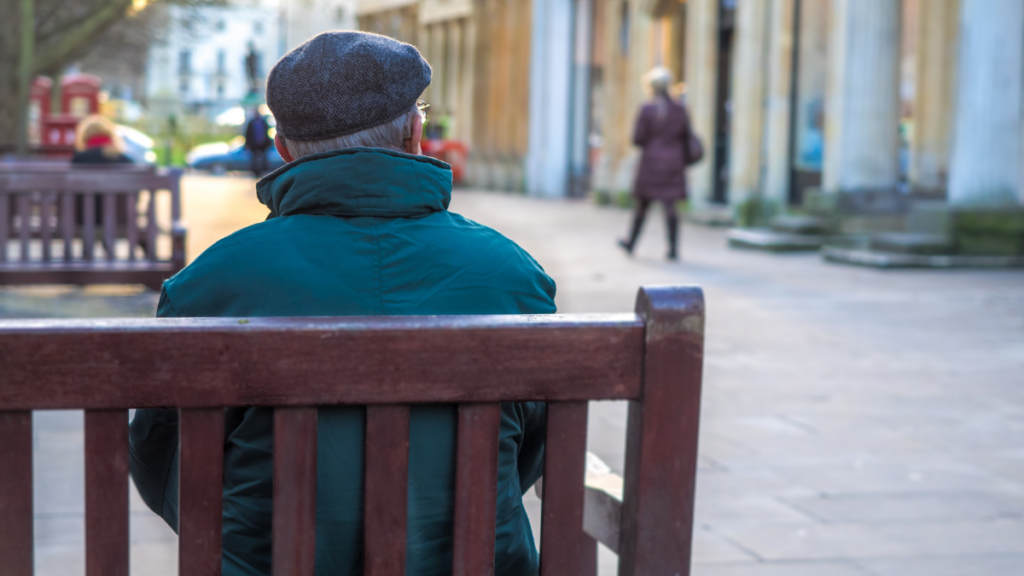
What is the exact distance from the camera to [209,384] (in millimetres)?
1544

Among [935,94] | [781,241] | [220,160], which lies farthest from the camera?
[220,160]

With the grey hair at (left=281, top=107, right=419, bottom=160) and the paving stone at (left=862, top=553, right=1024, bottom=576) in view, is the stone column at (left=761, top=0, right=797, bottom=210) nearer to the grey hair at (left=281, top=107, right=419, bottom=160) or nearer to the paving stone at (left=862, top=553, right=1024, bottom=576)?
the paving stone at (left=862, top=553, right=1024, bottom=576)

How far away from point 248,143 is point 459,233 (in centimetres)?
2441

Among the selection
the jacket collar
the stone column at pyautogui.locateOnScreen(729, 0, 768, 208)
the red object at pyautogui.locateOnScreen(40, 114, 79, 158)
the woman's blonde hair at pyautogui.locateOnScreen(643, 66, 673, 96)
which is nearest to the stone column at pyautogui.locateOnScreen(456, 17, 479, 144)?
the red object at pyautogui.locateOnScreen(40, 114, 79, 158)

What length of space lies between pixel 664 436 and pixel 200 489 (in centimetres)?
55

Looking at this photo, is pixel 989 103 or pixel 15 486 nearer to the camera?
pixel 15 486

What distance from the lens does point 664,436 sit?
166cm

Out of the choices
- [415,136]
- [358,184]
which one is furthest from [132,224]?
[358,184]

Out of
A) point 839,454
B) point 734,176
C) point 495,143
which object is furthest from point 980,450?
point 495,143

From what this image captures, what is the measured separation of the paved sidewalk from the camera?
392 cm

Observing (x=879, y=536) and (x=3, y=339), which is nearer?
(x=3, y=339)

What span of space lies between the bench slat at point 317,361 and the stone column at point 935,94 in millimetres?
16444

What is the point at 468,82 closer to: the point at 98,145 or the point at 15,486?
the point at 98,145

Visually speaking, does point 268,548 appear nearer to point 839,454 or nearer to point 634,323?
point 634,323
